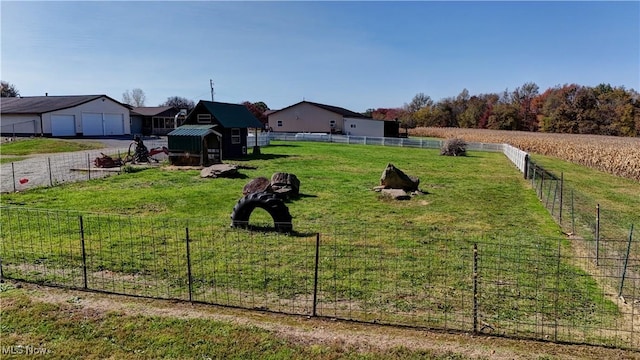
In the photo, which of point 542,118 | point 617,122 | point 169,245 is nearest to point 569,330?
point 169,245

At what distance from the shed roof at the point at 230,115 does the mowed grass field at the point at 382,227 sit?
5896 millimetres

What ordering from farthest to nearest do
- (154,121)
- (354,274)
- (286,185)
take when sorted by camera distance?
1. (154,121)
2. (286,185)
3. (354,274)

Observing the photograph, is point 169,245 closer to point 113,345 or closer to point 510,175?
point 113,345

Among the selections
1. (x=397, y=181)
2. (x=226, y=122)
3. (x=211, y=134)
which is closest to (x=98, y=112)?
(x=226, y=122)

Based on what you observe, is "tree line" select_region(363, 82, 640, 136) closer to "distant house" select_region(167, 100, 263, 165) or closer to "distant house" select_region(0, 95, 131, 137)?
"distant house" select_region(0, 95, 131, 137)

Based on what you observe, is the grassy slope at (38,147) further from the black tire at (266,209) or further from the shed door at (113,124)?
the black tire at (266,209)

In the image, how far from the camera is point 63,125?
4319 centimetres

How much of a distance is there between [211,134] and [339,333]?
21116 millimetres

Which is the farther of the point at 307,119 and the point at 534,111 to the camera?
the point at 534,111

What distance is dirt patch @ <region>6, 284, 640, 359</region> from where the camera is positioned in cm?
517

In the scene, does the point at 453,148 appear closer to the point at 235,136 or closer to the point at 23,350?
the point at 235,136

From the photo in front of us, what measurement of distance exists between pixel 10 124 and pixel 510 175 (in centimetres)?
4364

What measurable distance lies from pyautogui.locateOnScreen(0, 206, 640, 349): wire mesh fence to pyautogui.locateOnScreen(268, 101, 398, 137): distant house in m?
45.4

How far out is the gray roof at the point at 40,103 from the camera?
141ft
